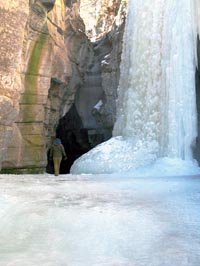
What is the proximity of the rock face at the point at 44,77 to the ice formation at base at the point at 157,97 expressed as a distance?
3.60 meters

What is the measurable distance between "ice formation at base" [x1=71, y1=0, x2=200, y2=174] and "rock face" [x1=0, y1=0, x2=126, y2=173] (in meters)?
3.60

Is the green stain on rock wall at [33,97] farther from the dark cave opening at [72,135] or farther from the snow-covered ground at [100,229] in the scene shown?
the snow-covered ground at [100,229]

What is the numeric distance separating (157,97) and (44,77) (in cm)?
566

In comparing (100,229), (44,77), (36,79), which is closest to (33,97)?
(36,79)

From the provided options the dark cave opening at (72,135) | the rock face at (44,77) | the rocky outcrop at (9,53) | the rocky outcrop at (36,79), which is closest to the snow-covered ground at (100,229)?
the rocky outcrop at (9,53)

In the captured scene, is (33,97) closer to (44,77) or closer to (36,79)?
(36,79)

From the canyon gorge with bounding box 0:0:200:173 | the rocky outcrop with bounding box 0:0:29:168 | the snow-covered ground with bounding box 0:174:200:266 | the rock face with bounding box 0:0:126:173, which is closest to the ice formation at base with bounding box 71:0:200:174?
the canyon gorge with bounding box 0:0:200:173

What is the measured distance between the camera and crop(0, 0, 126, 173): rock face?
1021 centimetres

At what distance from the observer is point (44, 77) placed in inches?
601

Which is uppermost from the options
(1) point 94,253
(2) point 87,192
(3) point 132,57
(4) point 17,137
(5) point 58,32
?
(5) point 58,32

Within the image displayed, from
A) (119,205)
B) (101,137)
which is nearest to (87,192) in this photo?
(119,205)

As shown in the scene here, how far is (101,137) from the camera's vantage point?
24.7 meters

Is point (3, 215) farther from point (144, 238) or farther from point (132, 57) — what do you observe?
point (132, 57)

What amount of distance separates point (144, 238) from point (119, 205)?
40.6 inches
